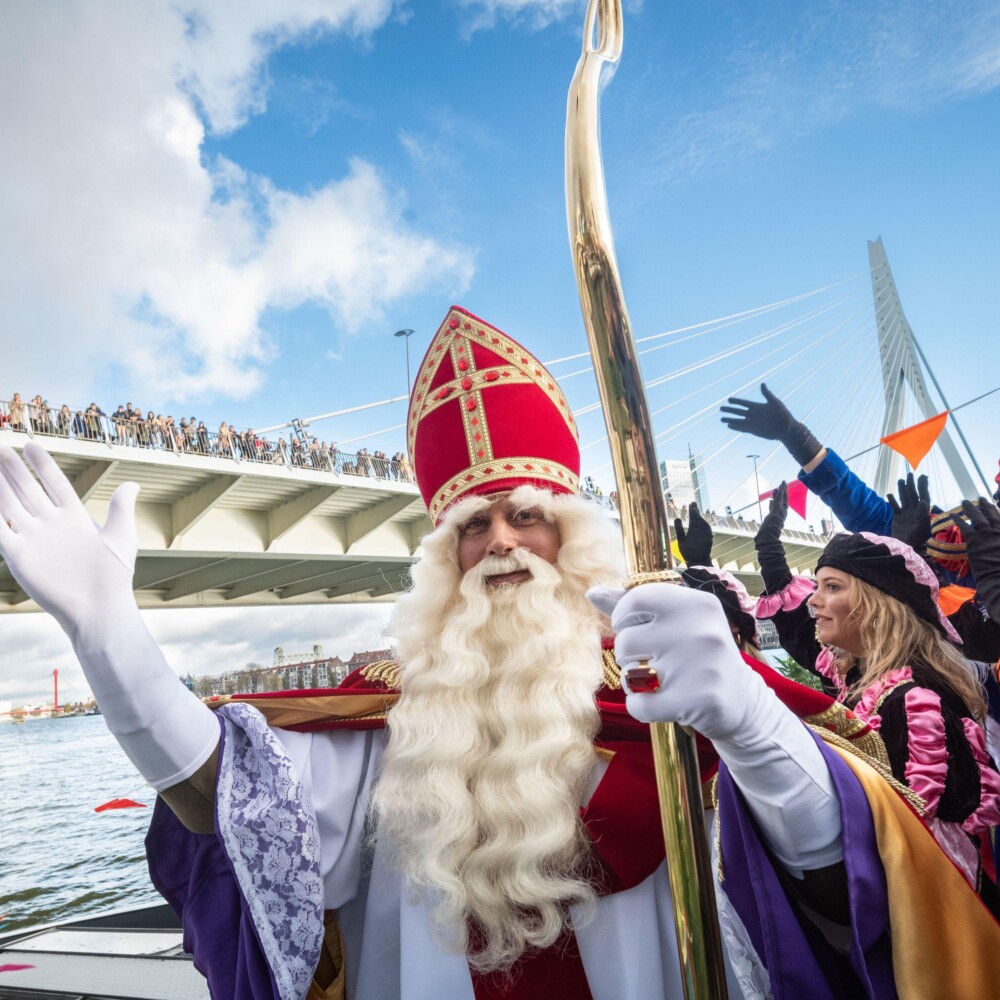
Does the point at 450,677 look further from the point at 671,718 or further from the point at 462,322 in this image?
the point at 462,322

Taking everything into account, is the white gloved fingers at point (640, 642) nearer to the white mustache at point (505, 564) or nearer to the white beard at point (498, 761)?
the white beard at point (498, 761)

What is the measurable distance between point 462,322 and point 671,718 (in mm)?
1678

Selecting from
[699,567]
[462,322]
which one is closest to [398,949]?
[462,322]

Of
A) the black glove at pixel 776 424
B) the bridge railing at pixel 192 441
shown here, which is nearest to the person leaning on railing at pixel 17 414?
the bridge railing at pixel 192 441

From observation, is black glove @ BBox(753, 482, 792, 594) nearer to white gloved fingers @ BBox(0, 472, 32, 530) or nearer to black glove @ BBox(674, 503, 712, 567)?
black glove @ BBox(674, 503, 712, 567)

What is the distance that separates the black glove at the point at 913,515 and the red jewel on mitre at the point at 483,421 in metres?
2.06

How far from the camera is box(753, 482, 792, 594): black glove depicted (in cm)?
409

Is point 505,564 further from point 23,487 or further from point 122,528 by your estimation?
point 23,487

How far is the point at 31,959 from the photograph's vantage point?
166 inches

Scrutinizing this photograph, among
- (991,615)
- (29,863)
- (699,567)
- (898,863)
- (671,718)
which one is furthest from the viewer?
(29,863)

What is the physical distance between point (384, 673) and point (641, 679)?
1145 mm

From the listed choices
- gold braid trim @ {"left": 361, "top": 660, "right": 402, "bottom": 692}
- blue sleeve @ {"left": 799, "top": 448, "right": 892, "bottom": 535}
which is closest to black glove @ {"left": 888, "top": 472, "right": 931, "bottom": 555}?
blue sleeve @ {"left": 799, "top": 448, "right": 892, "bottom": 535}

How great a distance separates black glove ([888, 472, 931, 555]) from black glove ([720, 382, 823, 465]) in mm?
690

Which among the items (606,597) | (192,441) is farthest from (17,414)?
(606,597)
